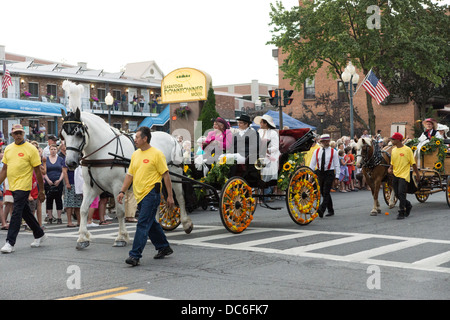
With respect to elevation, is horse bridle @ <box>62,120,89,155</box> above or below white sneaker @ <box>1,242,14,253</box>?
above

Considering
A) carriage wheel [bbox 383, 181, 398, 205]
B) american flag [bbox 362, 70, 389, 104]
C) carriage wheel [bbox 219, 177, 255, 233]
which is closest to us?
carriage wheel [bbox 219, 177, 255, 233]

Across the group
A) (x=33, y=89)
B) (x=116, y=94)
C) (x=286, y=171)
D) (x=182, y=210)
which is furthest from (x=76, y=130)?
(x=116, y=94)

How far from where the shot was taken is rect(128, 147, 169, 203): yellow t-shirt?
781cm

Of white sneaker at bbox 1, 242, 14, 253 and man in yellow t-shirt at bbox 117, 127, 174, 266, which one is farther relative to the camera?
white sneaker at bbox 1, 242, 14, 253

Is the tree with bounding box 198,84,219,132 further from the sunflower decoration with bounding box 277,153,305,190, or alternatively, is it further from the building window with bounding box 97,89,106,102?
the building window with bounding box 97,89,106,102

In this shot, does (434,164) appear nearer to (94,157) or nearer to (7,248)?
(94,157)

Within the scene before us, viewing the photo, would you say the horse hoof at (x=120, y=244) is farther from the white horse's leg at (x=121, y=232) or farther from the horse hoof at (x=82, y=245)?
the horse hoof at (x=82, y=245)

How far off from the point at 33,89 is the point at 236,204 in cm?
4395

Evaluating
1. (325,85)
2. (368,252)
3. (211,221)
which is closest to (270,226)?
(211,221)

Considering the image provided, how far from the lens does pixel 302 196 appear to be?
11672mm

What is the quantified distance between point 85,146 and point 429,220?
7604mm

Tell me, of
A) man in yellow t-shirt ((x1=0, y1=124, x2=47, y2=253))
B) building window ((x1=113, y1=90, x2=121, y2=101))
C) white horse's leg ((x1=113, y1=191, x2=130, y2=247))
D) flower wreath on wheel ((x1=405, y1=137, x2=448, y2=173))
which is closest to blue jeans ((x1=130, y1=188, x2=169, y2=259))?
white horse's leg ((x1=113, y1=191, x2=130, y2=247))

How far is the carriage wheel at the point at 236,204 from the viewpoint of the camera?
1006 cm

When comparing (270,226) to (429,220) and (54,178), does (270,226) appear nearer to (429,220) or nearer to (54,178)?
(429,220)
